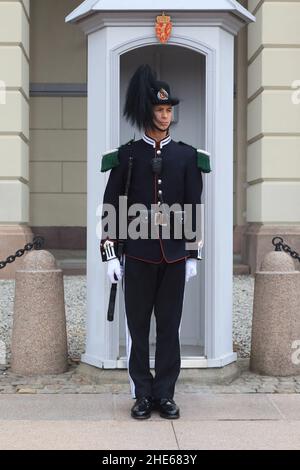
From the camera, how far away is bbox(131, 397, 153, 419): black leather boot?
460 cm

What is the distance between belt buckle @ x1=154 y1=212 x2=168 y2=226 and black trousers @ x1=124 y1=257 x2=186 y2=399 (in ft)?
0.82

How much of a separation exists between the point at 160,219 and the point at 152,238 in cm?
13

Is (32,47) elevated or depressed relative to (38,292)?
elevated

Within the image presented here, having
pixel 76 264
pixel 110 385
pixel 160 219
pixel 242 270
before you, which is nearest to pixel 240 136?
pixel 242 270

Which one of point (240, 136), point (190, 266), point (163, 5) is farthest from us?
point (240, 136)

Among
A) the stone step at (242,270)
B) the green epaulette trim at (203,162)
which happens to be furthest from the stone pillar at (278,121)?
the green epaulette trim at (203,162)

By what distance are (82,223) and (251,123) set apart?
3.90 m

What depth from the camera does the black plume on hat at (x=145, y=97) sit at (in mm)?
4629

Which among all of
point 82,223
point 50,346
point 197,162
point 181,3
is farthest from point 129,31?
point 82,223

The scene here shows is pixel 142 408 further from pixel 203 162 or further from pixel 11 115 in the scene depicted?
pixel 11 115

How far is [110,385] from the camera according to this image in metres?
5.41
